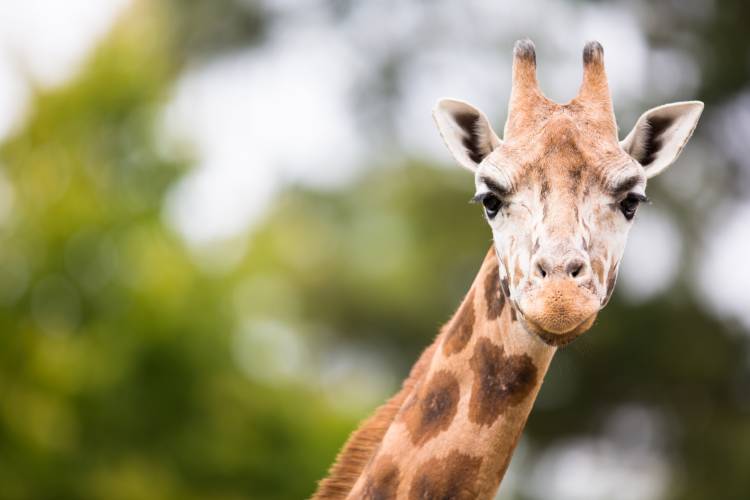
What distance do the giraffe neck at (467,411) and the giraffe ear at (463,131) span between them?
642mm

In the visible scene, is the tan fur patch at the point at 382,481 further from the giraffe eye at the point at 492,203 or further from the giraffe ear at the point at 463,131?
the giraffe ear at the point at 463,131

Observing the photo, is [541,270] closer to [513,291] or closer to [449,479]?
[513,291]

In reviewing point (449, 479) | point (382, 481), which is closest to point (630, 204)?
point (449, 479)

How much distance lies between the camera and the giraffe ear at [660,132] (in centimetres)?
615

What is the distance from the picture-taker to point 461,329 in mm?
5957

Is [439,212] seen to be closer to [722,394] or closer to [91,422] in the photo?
[722,394]

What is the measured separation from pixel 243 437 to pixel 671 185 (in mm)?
13393

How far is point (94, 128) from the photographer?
19875 mm

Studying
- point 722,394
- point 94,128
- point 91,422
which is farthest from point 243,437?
point 722,394

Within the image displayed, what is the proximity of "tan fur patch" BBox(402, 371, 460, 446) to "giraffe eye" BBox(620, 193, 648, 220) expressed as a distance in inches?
46.8

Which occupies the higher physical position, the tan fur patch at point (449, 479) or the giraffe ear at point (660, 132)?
the giraffe ear at point (660, 132)

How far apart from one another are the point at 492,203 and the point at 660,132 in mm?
1203

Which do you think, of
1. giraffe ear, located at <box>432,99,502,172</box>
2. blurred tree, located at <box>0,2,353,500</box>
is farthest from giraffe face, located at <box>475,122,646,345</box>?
blurred tree, located at <box>0,2,353,500</box>

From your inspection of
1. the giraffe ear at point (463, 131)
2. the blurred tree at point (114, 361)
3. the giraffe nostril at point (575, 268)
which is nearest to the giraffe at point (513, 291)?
the giraffe nostril at point (575, 268)
